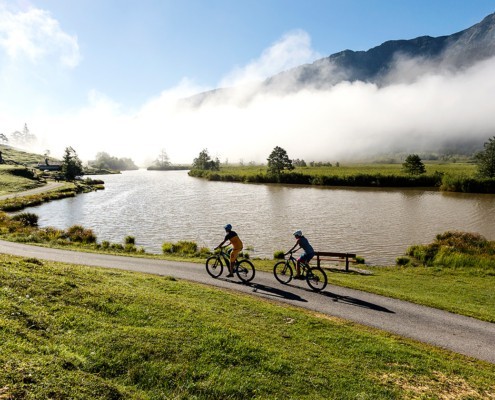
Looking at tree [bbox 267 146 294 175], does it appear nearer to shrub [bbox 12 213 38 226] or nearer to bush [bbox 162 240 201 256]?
shrub [bbox 12 213 38 226]

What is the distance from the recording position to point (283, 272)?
20594mm

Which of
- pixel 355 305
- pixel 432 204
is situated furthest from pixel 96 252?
pixel 432 204

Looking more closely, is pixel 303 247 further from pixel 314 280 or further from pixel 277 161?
pixel 277 161

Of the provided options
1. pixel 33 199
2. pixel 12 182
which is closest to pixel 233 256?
pixel 33 199

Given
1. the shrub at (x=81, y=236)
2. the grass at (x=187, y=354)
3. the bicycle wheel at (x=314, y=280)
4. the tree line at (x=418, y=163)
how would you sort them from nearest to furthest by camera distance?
1. the grass at (x=187, y=354)
2. the bicycle wheel at (x=314, y=280)
3. the shrub at (x=81, y=236)
4. the tree line at (x=418, y=163)

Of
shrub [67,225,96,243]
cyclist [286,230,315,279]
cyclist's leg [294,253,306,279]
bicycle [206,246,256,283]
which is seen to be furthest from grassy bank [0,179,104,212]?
cyclist [286,230,315,279]

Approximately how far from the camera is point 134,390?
774cm

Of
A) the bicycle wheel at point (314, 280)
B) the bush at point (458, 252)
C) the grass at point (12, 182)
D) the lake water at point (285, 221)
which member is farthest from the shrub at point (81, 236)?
the grass at point (12, 182)

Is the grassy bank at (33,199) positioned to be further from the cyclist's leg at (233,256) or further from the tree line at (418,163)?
the tree line at (418,163)

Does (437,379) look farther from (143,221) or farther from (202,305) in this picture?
(143,221)

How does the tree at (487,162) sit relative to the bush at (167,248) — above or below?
above

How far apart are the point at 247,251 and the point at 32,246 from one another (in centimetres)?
2036

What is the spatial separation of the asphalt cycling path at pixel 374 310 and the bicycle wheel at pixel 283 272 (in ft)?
1.46

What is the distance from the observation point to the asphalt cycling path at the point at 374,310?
13305 mm
